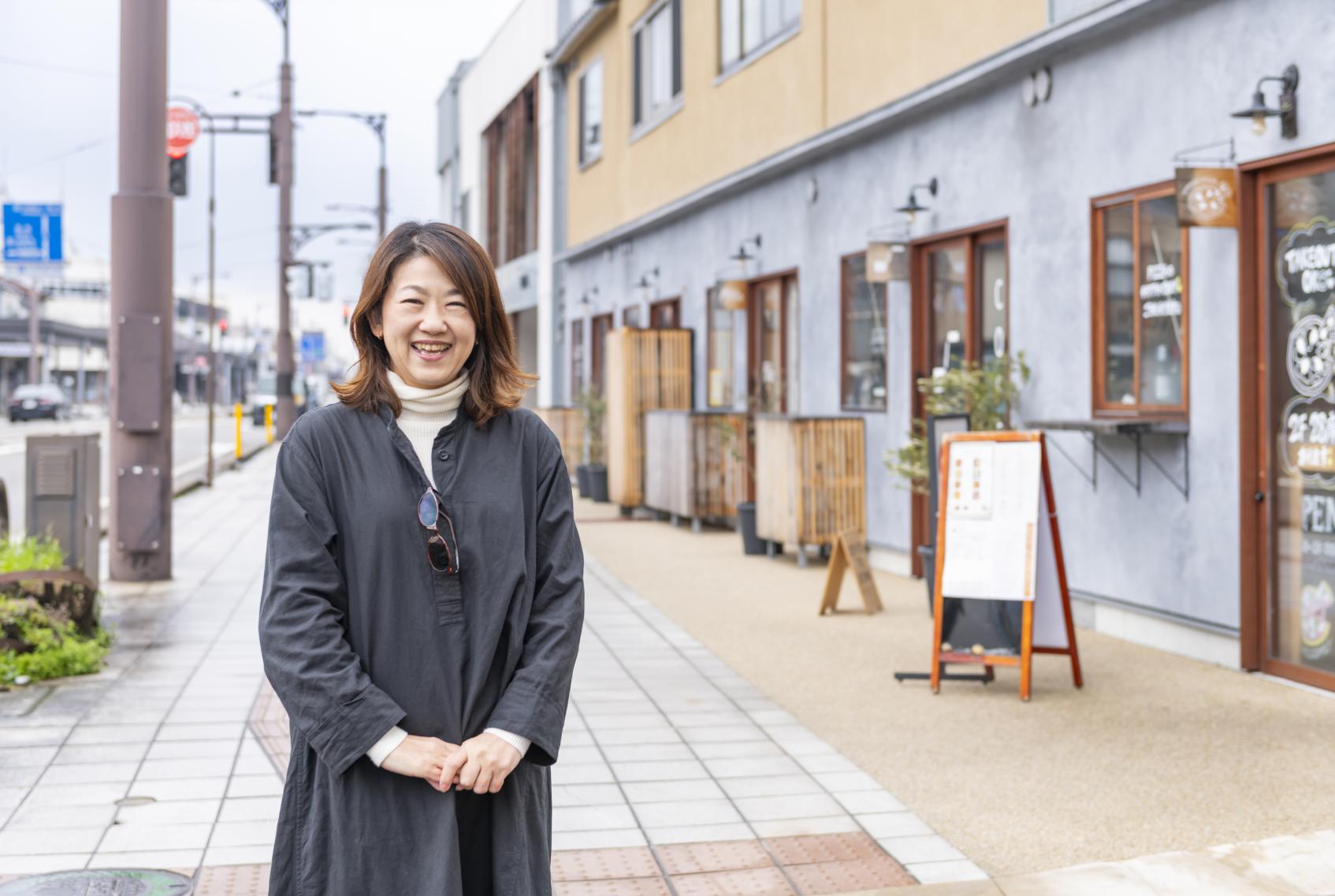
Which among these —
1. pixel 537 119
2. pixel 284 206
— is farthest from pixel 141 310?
pixel 284 206

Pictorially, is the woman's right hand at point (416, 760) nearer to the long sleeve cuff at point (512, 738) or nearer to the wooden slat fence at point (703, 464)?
the long sleeve cuff at point (512, 738)

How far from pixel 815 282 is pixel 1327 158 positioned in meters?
6.86

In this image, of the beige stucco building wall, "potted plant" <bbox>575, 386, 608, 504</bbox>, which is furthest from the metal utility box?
"potted plant" <bbox>575, 386, 608, 504</bbox>

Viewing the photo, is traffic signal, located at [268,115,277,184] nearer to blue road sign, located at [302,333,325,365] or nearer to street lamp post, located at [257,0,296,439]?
street lamp post, located at [257,0,296,439]

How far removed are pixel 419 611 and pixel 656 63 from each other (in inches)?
698

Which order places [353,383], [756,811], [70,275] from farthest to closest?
[70,275], [756,811], [353,383]

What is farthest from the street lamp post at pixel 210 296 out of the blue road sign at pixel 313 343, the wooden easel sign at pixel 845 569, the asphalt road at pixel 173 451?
the blue road sign at pixel 313 343

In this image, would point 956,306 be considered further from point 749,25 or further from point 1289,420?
point 749,25

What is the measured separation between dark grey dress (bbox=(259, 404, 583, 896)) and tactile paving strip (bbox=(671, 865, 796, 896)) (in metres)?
1.84

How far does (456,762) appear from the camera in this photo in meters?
2.57

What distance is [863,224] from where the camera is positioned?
41.3ft

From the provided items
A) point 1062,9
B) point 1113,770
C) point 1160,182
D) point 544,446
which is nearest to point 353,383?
point 544,446

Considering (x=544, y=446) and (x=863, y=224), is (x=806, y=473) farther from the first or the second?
(x=544, y=446)

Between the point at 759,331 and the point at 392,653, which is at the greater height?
the point at 759,331
